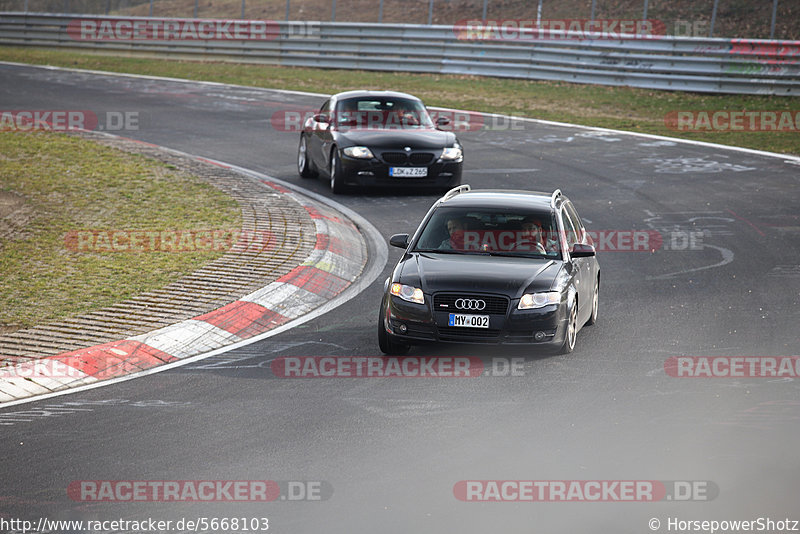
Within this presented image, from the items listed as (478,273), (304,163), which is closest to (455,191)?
(478,273)

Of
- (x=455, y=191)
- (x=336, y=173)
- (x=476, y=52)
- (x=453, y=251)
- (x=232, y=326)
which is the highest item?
(x=476, y=52)

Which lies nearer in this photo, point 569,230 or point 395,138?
point 569,230

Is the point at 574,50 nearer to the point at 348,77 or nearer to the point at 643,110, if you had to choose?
the point at 643,110

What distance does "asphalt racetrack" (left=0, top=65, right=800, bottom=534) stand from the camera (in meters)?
6.40

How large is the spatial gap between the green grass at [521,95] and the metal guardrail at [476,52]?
0.35 m

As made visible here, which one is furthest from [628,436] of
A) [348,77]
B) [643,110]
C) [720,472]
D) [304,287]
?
[348,77]

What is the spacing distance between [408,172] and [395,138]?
67cm

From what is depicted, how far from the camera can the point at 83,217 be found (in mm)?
15023

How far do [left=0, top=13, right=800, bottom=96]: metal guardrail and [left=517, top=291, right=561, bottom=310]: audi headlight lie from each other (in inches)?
785

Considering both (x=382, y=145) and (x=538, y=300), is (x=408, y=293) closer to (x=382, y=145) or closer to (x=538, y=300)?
(x=538, y=300)

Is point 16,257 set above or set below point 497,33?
below

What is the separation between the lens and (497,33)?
3297 centimetres

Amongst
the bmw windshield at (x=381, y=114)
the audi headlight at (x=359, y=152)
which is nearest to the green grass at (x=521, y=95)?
the bmw windshield at (x=381, y=114)

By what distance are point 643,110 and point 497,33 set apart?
651 cm
